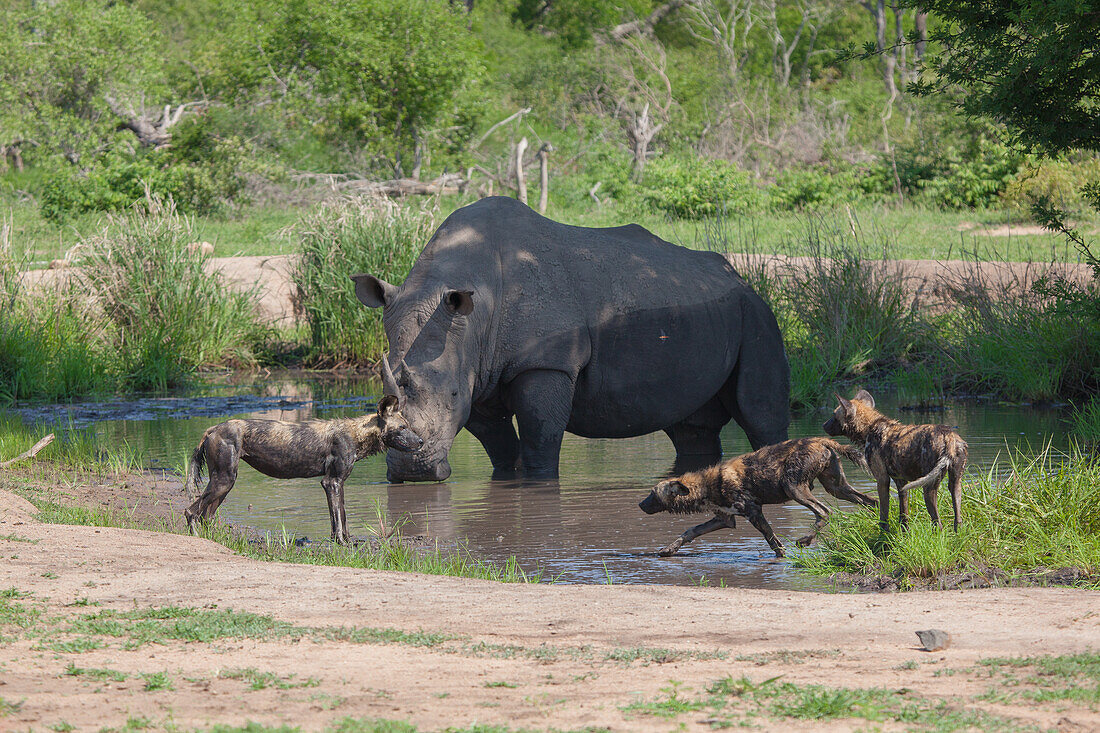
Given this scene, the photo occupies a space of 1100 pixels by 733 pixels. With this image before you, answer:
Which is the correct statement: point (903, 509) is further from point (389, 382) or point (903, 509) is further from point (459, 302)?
point (459, 302)

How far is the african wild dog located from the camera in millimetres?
7781

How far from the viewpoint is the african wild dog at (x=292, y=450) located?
778 centimetres

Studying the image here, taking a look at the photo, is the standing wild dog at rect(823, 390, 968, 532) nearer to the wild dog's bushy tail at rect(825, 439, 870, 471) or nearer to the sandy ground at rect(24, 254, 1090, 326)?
the wild dog's bushy tail at rect(825, 439, 870, 471)

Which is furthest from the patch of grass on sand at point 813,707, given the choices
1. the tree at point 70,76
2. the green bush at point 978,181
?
the tree at point 70,76

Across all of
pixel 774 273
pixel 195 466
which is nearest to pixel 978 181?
pixel 774 273

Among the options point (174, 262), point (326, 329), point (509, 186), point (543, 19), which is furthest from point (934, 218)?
point (543, 19)

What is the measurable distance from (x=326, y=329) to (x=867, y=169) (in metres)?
16.1

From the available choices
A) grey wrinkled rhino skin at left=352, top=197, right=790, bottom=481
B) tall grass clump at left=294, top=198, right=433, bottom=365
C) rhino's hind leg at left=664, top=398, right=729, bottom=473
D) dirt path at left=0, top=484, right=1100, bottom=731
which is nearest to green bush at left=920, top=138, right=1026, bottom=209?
tall grass clump at left=294, top=198, right=433, bottom=365

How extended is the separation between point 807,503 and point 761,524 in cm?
27

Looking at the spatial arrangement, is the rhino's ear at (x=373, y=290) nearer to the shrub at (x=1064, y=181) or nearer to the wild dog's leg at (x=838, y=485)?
the wild dog's leg at (x=838, y=485)

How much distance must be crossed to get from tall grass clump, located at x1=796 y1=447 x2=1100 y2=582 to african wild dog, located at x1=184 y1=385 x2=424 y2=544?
8.47 ft

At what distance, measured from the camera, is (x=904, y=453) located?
22.2 feet

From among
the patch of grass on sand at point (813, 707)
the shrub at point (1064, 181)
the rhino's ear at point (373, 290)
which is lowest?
the patch of grass on sand at point (813, 707)

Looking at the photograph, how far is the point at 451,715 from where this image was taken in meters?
4.19
